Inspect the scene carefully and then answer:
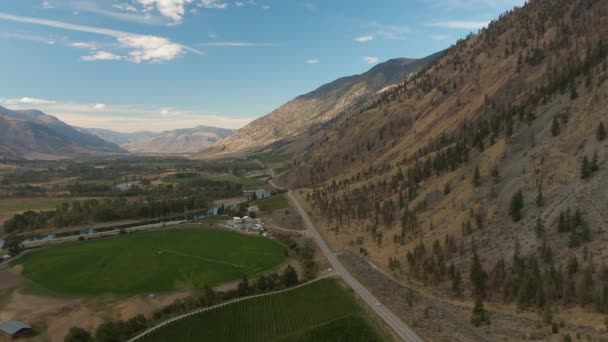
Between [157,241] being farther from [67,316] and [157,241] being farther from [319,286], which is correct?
[319,286]

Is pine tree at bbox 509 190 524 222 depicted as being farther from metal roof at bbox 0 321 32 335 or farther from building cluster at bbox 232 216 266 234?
metal roof at bbox 0 321 32 335

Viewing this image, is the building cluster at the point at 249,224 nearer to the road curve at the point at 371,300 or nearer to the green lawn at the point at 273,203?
the green lawn at the point at 273,203

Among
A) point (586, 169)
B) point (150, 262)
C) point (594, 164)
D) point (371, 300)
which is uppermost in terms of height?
point (594, 164)

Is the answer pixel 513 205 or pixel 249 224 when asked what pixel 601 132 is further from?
pixel 249 224

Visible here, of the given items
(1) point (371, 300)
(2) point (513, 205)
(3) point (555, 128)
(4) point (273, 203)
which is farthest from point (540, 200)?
(4) point (273, 203)

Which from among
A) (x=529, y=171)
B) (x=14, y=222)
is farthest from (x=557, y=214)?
(x=14, y=222)

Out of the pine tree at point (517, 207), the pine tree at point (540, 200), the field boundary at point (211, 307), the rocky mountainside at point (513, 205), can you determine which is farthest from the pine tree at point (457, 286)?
the field boundary at point (211, 307)
